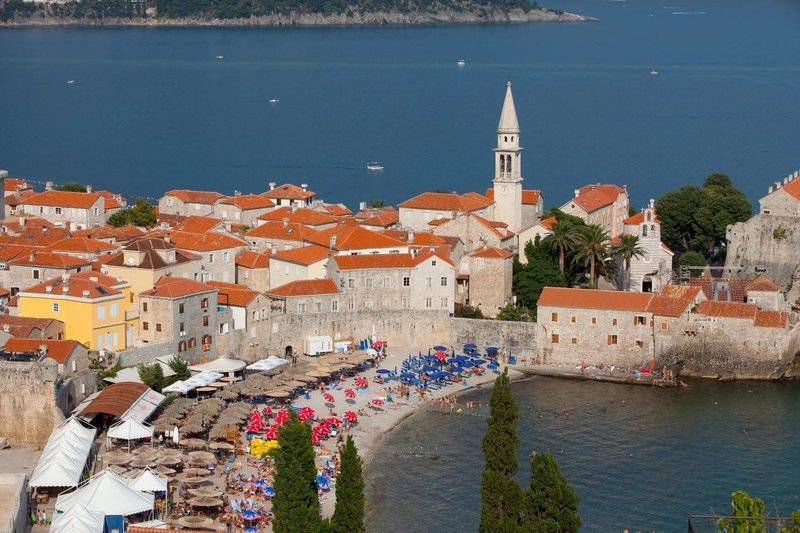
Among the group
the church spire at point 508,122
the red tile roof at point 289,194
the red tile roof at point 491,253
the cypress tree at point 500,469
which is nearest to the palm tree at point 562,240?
the red tile roof at point 491,253

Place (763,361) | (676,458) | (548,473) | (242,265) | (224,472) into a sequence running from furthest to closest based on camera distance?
(242,265) → (763,361) → (676,458) → (224,472) → (548,473)

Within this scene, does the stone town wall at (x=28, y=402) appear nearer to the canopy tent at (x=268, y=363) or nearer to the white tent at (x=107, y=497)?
the white tent at (x=107, y=497)

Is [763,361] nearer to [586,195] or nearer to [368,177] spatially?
[586,195]

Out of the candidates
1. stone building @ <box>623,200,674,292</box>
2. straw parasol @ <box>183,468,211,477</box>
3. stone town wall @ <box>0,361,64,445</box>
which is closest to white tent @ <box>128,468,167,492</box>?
straw parasol @ <box>183,468,211,477</box>

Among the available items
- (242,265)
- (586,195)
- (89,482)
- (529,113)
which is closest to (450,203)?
(586,195)

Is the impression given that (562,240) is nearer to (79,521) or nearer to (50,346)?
(50,346)

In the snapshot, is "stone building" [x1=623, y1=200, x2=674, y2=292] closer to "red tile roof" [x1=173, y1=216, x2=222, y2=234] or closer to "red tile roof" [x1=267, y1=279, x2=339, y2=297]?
"red tile roof" [x1=267, y1=279, x2=339, y2=297]
